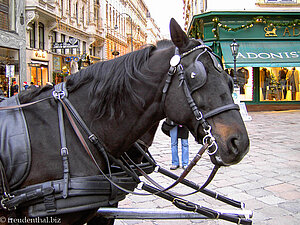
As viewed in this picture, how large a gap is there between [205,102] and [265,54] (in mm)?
15940

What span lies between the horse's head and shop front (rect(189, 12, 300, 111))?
46.8ft

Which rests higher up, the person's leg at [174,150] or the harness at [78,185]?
the harness at [78,185]

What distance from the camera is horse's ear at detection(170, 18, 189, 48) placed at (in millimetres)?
1634

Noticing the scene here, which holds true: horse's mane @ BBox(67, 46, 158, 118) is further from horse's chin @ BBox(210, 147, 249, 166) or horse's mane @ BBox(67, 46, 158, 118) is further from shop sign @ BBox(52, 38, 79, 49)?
shop sign @ BBox(52, 38, 79, 49)

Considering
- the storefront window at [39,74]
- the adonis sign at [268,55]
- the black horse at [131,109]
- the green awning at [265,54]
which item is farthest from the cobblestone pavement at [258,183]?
the storefront window at [39,74]

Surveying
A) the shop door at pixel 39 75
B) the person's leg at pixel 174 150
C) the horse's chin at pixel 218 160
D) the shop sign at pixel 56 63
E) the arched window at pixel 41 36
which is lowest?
the person's leg at pixel 174 150

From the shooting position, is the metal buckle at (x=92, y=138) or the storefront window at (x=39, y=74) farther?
the storefront window at (x=39, y=74)

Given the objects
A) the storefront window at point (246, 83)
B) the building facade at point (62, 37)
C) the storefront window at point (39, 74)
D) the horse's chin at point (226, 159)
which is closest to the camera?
the horse's chin at point (226, 159)

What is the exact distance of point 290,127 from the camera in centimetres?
1052

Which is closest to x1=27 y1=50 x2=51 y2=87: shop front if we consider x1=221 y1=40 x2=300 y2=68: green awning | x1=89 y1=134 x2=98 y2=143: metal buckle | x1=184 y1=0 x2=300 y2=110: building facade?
x1=184 y1=0 x2=300 y2=110: building facade

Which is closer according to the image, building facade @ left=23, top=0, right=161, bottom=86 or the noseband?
the noseband

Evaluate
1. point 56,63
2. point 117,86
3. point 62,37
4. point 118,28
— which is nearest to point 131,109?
point 117,86

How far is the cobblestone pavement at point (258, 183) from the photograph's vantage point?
138 inches

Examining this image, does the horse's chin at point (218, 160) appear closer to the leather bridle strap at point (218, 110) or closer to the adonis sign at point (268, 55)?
the leather bridle strap at point (218, 110)
